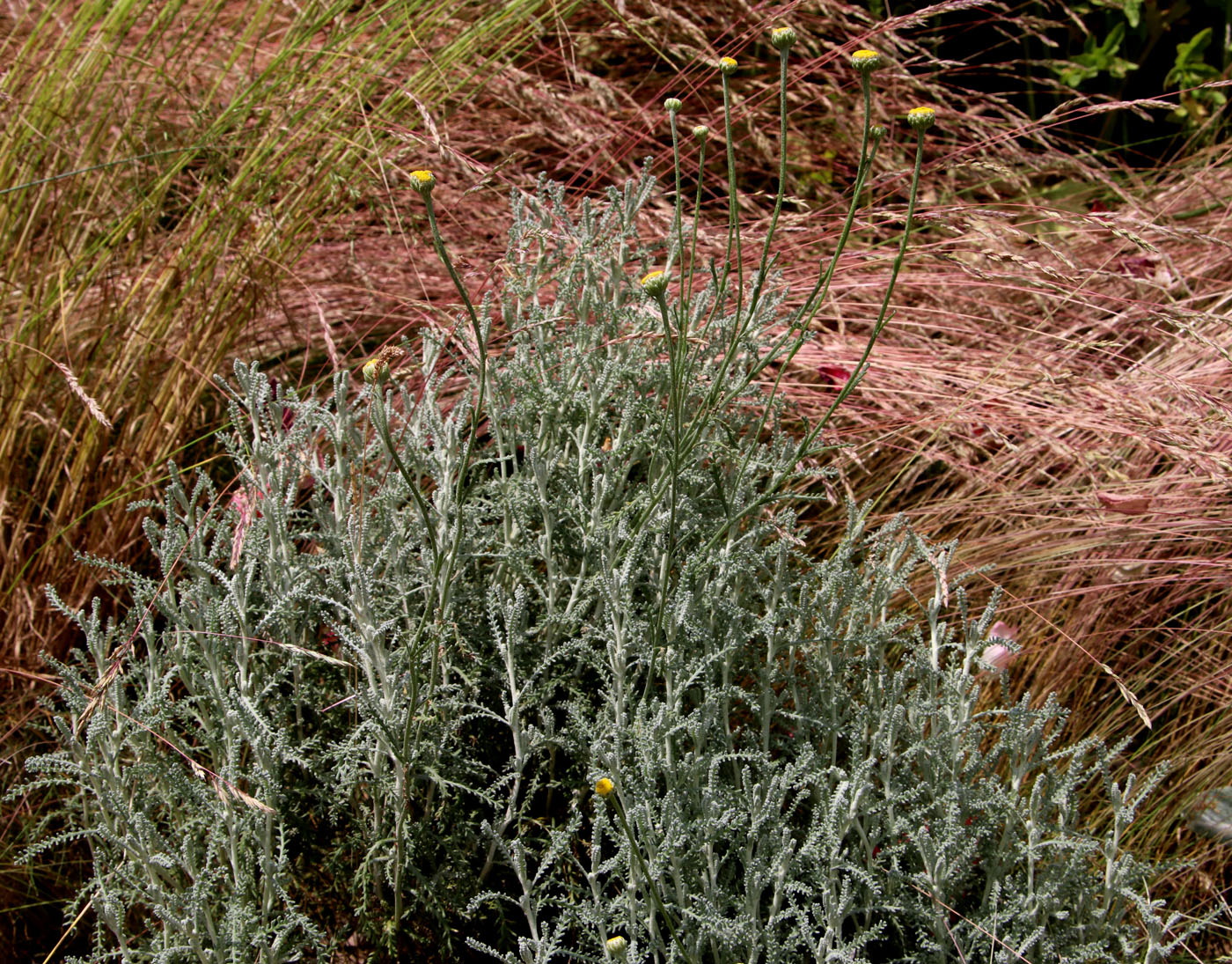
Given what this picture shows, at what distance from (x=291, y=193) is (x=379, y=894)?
1436mm

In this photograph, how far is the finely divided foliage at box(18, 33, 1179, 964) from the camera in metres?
1.25

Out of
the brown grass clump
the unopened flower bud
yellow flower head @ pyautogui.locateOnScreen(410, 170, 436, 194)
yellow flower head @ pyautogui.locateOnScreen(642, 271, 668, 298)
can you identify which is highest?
the unopened flower bud

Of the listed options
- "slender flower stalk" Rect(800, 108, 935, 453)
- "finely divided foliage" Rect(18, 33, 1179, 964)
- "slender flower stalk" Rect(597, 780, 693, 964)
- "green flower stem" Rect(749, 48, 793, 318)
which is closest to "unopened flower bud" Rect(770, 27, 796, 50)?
"green flower stem" Rect(749, 48, 793, 318)

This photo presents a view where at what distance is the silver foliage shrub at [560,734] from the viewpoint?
4.10 ft

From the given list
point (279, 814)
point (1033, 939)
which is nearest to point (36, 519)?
point (279, 814)

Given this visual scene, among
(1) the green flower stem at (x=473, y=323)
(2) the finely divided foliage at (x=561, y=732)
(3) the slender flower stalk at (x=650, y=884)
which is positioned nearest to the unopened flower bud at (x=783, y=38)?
(2) the finely divided foliage at (x=561, y=732)

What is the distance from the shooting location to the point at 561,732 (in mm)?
1392

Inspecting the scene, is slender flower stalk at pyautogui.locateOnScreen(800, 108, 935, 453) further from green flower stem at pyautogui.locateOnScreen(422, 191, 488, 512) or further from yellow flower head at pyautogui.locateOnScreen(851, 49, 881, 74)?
green flower stem at pyautogui.locateOnScreen(422, 191, 488, 512)

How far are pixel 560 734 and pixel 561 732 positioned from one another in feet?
0.14

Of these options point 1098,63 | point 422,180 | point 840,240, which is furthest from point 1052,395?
point 1098,63

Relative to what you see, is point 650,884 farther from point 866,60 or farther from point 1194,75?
point 1194,75

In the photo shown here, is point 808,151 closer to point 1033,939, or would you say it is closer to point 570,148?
point 570,148

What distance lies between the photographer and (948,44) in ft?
11.9

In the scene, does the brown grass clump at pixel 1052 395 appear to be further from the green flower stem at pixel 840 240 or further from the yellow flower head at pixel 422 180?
the yellow flower head at pixel 422 180
